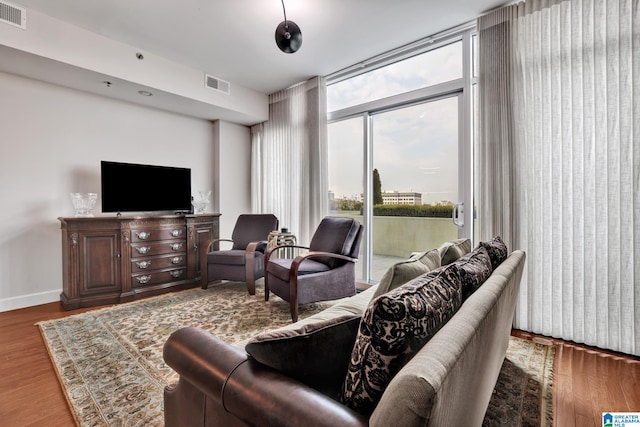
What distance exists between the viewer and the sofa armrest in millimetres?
649

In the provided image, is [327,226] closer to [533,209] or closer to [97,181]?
[533,209]

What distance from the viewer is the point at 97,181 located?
3674 millimetres

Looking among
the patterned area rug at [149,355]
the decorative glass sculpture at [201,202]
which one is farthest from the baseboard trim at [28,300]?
the decorative glass sculpture at [201,202]

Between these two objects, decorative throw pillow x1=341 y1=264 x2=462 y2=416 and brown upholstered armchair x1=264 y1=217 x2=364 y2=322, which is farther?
brown upholstered armchair x1=264 y1=217 x2=364 y2=322

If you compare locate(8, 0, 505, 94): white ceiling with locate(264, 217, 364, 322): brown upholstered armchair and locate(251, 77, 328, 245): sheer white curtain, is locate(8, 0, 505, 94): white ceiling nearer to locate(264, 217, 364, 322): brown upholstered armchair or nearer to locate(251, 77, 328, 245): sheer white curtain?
locate(251, 77, 328, 245): sheer white curtain

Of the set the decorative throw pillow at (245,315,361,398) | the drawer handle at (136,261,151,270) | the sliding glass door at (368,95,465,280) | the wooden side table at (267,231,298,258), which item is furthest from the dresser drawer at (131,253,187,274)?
the decorative throw pillow at (245,315,361,398)

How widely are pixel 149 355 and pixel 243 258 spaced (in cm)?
157

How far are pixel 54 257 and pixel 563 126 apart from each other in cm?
517

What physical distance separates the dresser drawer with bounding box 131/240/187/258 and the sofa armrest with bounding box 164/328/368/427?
2.95m

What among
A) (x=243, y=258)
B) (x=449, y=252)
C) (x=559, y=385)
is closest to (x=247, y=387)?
(x=449, y=252)

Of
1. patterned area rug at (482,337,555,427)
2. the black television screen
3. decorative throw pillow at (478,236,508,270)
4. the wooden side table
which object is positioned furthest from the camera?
the wooden side table

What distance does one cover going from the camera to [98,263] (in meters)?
3.21

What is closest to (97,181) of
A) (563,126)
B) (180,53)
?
(180,53)

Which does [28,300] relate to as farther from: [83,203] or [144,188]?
[144,188]
